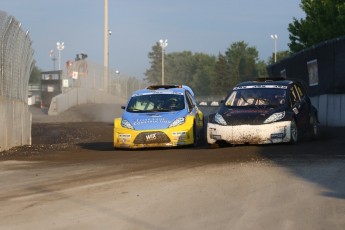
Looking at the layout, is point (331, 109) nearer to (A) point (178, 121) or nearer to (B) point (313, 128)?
(B) point (313, 128)

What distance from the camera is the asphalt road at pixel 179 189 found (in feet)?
25.1

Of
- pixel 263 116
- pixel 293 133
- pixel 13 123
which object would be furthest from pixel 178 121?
pixel 13 123

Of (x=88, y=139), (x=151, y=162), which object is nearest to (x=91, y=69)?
(x=88, y=139)

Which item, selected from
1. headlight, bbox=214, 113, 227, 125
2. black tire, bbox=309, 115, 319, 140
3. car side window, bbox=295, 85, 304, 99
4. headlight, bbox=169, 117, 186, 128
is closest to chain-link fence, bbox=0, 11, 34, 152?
headlight, bbox=169, 117, 186, 128

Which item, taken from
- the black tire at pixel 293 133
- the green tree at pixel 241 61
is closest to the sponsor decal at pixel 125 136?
the black tire at pixel 293 133

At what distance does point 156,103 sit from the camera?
18844 millimetres

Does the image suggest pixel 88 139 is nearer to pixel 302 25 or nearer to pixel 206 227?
pixel 206 227

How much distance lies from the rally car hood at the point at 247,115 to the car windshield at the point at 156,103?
1.88m

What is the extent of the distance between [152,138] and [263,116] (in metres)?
2.50

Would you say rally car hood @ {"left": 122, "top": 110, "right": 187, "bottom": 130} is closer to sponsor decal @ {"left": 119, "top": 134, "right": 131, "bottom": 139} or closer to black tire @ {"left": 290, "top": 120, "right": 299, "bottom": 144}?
sponsor decal @ {"left": 119, "top": 134, "right": 131, "bottom": 139}

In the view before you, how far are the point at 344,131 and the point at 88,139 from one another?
7.68m

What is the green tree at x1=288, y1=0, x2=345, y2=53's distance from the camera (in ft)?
164

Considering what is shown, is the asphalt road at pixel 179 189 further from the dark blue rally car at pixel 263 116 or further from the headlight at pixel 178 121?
the headlight at pixel 178 121

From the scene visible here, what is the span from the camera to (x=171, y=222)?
24.7 feet
